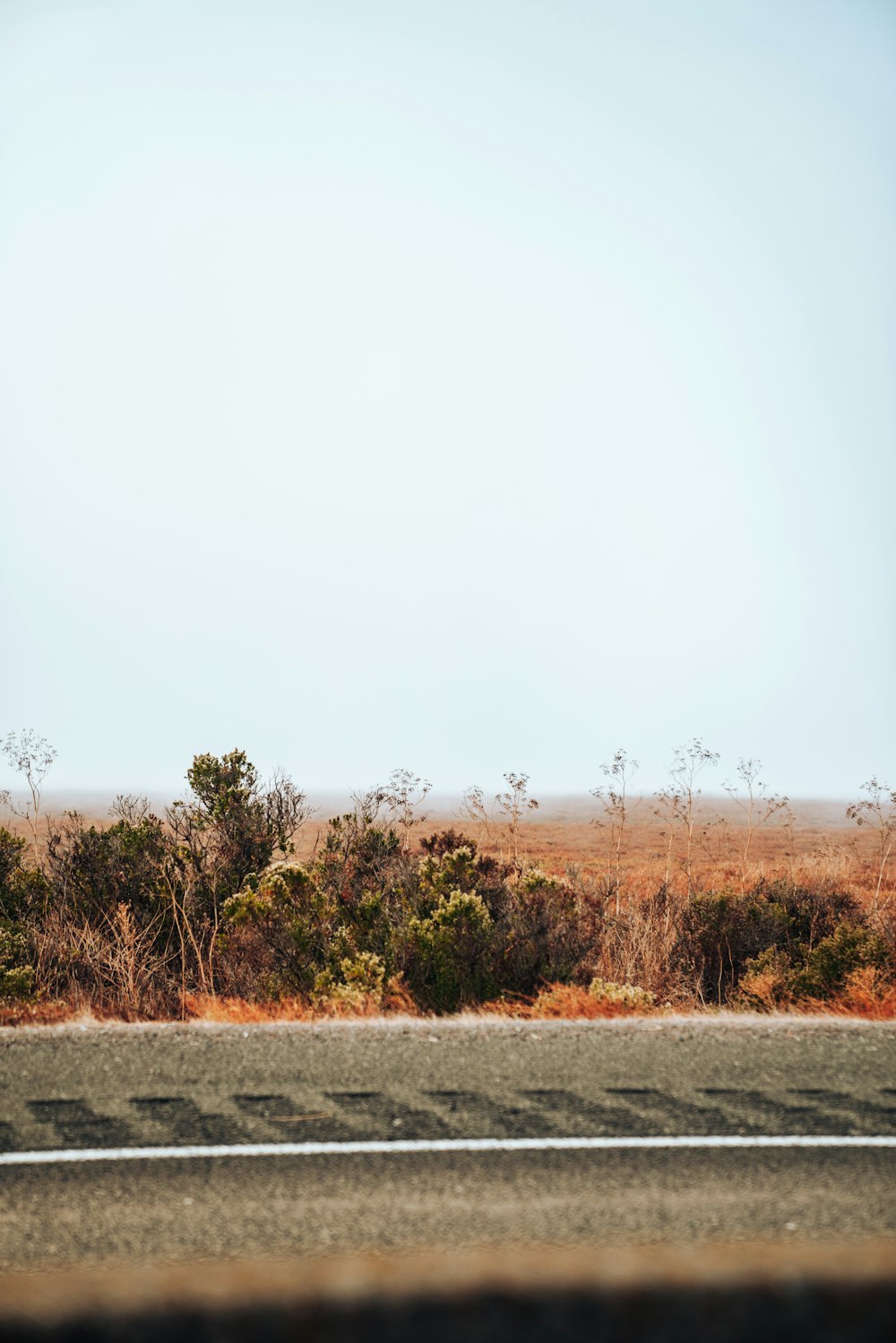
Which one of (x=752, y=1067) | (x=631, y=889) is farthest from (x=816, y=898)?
(x=752, y=1067)

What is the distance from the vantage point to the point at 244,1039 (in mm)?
8969

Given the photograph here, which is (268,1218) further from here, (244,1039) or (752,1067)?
(752,1067)

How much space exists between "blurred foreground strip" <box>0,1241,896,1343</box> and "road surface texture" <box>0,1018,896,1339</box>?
3.20 metres

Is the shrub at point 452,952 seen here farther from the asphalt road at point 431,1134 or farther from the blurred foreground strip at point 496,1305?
the blurred foreground strip at point 496,1305

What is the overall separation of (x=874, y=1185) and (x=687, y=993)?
36.3 feet

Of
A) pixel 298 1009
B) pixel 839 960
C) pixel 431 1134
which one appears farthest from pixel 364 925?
pixel 431 1134

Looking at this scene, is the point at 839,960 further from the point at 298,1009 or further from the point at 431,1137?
the point at 431,1137

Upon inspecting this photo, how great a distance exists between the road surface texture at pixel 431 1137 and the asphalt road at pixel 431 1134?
0.8 inches

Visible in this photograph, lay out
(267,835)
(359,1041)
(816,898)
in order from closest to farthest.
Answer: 1. (359,1041)
2. (267,835)
3. (816,898)

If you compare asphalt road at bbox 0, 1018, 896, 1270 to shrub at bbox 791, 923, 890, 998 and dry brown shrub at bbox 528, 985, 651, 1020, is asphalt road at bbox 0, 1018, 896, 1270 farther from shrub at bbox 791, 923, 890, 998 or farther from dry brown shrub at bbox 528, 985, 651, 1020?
shrub at bbox 791, 923, 890, 998

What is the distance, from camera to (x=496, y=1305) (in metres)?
0.57

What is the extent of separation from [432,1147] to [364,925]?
10.1 metres

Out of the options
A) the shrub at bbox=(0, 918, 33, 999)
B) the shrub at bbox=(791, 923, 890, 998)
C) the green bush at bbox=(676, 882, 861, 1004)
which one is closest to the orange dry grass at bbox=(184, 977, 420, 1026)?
the shrub at bbox=(0, 918, 33, 999)

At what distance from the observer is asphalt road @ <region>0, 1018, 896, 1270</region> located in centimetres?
515
